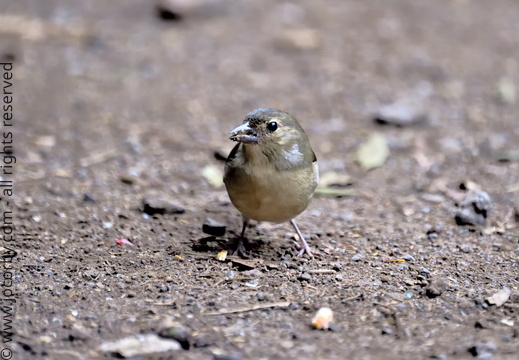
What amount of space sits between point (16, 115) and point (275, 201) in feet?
11.5

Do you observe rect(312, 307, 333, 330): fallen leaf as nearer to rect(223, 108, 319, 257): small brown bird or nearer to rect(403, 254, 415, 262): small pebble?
rect(223, 108, 319, 257): small brown bird

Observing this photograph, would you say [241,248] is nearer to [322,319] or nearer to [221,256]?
[221,256]

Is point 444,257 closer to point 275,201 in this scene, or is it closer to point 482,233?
point 482,233

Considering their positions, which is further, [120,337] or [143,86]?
[143,86]

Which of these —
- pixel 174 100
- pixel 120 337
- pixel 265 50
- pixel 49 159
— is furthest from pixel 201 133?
pixel 120 337

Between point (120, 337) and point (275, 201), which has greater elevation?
point (275, 201)

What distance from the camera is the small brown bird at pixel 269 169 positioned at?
4.18 m

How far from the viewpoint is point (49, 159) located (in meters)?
6.04

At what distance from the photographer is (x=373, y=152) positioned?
21.3ft

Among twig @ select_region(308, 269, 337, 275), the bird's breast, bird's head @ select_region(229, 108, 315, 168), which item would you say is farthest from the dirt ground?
bird's head @ select_region(229, 108, 315, 168)

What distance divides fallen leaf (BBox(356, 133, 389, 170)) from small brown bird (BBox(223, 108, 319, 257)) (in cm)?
206

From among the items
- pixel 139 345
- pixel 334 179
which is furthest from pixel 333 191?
pixel 139 345

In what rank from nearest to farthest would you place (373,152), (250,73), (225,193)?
(225,193) → (373,152) → (250,73)

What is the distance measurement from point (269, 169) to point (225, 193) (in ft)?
4.98
